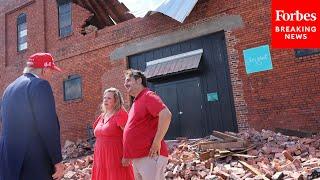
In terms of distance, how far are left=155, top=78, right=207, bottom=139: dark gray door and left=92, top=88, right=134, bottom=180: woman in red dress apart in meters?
7.87

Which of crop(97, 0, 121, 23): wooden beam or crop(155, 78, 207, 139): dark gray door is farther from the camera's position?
crop(97, 0, 121, 23): wooden beam

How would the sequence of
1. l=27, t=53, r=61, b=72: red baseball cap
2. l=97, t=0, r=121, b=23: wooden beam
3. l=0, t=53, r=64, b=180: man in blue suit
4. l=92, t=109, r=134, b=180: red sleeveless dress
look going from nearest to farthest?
l=0, t=53, r=64, b=180: man in blue suit
l=27, t=53, r=61, b=72: red baseball cap
l=92, t=109, r=134, b=180: red sleeveless dress
l=97, t=0, r=121, b=23: wooden beam

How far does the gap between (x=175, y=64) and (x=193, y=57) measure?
73 centimetres

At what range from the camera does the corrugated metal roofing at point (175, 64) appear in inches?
485

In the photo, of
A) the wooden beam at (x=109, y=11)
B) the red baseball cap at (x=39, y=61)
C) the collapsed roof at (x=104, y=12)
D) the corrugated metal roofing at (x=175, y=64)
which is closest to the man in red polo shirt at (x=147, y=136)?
the red baseball cap at (x=39, y=61)

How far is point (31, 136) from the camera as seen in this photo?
3.42m

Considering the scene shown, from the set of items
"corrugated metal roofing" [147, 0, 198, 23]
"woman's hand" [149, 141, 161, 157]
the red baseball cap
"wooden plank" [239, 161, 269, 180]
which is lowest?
"wooden plank" [239, 161, 269, 180]

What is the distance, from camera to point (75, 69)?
16000 millimetres

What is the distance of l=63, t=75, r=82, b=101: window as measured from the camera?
15.8m

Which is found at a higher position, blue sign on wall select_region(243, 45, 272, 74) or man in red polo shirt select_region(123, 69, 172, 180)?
blue sign on wall select_region(243, 45, 272, 74)

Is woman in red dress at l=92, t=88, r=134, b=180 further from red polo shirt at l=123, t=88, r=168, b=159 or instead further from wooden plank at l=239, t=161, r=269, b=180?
wooden plank at l=239, t=161, r=269, b=180

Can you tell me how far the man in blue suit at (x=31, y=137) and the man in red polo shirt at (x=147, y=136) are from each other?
0.92 metres

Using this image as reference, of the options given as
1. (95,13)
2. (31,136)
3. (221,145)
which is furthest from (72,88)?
(31,136)

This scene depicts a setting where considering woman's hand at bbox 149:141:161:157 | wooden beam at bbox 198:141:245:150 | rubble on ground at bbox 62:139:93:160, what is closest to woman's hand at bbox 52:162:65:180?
woman's hand at bbox 149:141:161:157
